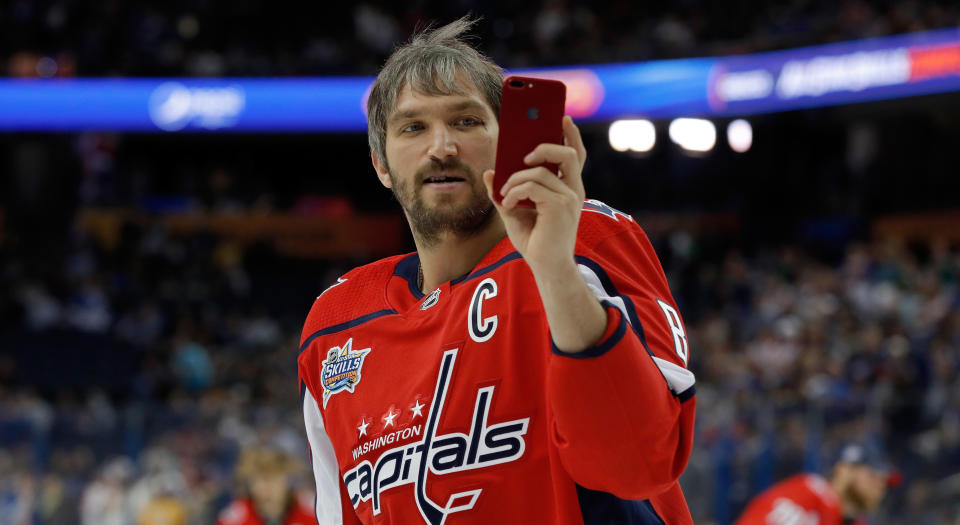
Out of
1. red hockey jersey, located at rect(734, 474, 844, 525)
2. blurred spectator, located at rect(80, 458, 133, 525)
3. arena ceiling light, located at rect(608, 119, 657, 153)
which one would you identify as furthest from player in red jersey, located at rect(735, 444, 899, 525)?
arena ceiling light, located at rect(608, 119, 657, 153)

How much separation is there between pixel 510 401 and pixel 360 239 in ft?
60.7

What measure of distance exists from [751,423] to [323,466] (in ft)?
22.8

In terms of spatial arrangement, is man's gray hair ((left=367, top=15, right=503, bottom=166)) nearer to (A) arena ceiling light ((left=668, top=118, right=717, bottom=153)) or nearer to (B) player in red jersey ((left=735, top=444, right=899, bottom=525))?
(B) player in red jersey ((left=735, top=444, right=899, bottom=525))

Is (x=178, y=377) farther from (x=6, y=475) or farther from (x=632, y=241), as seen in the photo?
(x=632, y=241)

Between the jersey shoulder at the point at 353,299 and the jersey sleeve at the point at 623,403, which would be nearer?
the jersey sleeve at the point at 623,403

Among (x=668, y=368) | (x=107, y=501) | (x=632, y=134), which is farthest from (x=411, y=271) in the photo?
(x=632, y=134)

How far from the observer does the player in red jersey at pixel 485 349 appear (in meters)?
1.52

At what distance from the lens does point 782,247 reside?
16.1 meters

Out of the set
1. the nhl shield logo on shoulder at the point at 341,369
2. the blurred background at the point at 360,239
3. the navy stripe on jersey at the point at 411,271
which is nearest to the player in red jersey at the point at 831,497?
the blurred background at the point at 360,239

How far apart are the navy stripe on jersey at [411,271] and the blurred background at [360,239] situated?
6147 millimetres

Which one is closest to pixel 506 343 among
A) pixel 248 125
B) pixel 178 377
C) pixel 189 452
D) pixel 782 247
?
pixel 189 452

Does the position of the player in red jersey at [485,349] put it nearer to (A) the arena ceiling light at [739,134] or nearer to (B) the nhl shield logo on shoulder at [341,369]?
(B) the nhl shield logo on shoulder at [341,369]

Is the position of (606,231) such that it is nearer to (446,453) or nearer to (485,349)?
(485,349)

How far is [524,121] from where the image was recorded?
5.01 ft
